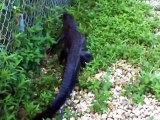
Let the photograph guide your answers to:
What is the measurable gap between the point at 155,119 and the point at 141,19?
2.12m

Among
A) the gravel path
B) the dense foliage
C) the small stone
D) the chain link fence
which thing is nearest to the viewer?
the dense foliage

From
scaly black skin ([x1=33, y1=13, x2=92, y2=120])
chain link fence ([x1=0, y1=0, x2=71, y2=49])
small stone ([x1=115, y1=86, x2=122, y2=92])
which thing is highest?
chain link fence ([x1=0, y1=0, x2=71, y2=49])

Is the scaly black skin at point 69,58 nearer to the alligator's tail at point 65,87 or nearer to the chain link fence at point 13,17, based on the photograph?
the alligator's tail at point 65,87

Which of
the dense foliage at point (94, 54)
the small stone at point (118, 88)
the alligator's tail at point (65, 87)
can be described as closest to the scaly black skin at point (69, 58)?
the alligator's tail at point (65, 87)

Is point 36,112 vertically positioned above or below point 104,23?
below

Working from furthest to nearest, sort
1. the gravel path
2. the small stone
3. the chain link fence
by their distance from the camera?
the small stone
the gravel path
the chain link fence

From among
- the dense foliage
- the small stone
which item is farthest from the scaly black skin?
the small stone

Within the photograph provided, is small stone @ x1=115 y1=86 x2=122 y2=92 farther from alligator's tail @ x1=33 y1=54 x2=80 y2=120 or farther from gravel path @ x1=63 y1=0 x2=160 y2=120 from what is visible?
alligator's tail @ x1=33 y1=54 x2=80 y2=120

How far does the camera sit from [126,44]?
16.2 feet

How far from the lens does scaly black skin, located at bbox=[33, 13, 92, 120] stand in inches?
141

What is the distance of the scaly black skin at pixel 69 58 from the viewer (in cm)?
357

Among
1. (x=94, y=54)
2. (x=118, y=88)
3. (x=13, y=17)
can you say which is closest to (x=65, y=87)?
(x=118, y=88)

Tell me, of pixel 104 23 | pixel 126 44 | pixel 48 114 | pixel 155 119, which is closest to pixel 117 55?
pixel 126 44

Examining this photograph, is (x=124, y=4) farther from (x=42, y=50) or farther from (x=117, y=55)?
(x=42, y=50)
